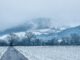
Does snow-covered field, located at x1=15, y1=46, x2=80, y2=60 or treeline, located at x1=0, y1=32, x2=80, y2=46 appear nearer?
treeline, located at x1=0, y1=32, x2=80, y2=46

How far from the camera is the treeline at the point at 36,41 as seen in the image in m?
12.5

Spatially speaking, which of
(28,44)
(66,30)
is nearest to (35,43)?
(28,44)

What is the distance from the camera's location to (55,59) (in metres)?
12.6

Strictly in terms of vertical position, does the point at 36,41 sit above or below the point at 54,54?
above

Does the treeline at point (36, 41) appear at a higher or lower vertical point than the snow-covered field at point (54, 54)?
higher

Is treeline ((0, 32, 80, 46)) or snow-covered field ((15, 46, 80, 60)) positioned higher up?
treeline ((0, 32, 80, 46))

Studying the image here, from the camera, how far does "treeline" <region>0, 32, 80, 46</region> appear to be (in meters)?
12.5

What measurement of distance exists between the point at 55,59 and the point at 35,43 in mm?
824

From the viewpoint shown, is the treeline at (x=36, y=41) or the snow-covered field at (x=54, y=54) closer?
the treeline at (x=36, y=41)

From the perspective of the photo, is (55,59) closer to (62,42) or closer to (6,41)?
(62,42)

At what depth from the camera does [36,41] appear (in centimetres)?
1284

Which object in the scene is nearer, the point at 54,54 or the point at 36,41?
the point at 36,41

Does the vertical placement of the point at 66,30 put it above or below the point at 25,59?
above

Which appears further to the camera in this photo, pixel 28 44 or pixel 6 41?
pixel 28 44
